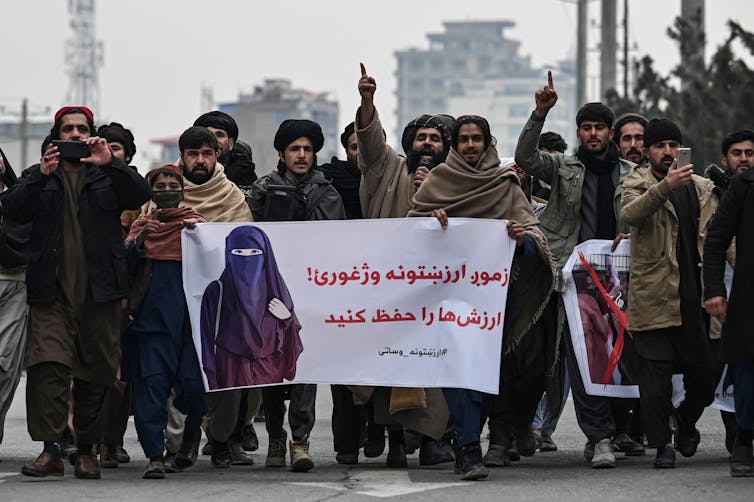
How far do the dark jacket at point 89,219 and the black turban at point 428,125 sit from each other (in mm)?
1833

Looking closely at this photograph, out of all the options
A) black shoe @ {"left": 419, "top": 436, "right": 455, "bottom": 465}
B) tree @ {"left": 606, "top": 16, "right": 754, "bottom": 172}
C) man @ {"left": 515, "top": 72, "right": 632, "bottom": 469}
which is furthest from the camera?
tree @ {"left": 606, "top": 16, "right": 754, "bottom": 172}

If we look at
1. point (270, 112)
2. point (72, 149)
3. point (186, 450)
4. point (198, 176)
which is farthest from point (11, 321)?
point (270, 112)

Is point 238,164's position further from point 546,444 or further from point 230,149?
point 546,444

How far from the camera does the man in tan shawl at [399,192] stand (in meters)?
10.5

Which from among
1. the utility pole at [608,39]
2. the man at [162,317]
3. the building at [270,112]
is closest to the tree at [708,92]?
the utility pole at [608,39]

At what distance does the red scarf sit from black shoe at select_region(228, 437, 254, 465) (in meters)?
1.35

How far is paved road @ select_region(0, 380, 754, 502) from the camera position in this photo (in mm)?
9039

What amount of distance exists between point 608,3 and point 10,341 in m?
27.7

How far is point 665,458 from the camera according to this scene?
1016 centimetres

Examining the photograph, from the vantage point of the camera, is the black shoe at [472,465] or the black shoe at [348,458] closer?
the black shoe at [472,465]

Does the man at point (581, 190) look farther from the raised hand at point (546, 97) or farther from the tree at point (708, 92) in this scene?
the tree at point (708, 92)

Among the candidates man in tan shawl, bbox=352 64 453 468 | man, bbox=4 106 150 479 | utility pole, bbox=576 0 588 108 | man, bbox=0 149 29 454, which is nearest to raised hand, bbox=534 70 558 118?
man in tan shawl, bbox=352 64 453 468

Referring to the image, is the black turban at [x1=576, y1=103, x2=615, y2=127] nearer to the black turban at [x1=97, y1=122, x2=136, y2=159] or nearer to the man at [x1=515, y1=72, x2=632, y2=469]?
the man at [x1=515, y1=72, x2=632, y2=469]

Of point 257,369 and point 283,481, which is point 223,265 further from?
point 283,481
